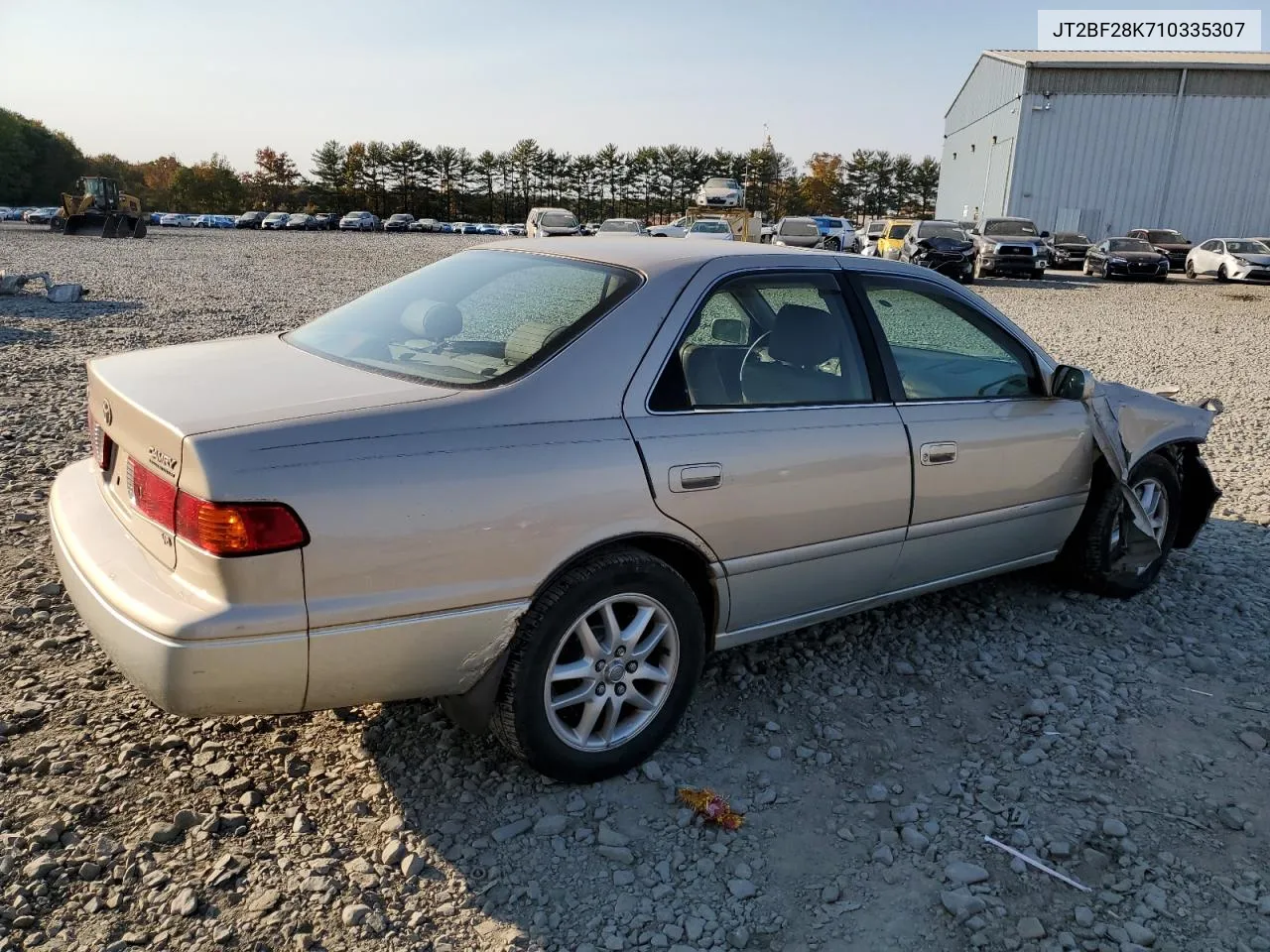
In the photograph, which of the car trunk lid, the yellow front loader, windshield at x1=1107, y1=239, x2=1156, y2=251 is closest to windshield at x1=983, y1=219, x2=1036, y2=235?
windshield at x1=1107, y1=239, x2=1156, y2=251

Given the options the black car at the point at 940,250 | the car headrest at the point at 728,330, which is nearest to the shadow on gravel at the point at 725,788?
the car headrest at the point at 728,330

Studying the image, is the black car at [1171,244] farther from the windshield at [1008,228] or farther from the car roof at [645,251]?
the car roof at [645,251]

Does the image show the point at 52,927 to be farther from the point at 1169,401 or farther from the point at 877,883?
the point at 1169,401

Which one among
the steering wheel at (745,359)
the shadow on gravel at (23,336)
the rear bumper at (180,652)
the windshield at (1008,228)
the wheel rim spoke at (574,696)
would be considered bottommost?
the shadow on gravel at (23,336)

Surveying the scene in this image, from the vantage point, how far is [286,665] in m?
2.26

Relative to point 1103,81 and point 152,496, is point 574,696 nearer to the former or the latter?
point 152,496

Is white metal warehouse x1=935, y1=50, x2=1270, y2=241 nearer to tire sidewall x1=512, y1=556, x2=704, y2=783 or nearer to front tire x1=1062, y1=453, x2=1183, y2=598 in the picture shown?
front tire x1=1062, y1=453, x2=1183, y2=598

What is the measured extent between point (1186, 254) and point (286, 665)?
35.8m

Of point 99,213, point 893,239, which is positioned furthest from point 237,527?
point 99,213

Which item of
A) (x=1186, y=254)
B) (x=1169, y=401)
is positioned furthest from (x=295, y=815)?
(x=1186, y=254)

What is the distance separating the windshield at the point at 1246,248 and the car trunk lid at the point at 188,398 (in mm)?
31735

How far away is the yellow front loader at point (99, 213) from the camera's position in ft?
132

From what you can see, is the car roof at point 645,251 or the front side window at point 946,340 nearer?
the car roof at point 645,251

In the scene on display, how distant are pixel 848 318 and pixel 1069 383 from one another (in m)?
1.07
